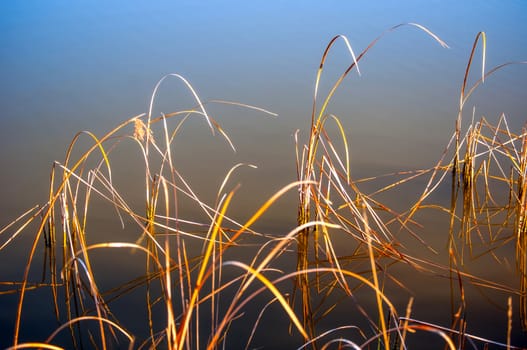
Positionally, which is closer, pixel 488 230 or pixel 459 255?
pixel 459 255

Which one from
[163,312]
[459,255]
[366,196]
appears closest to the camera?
[163,312]

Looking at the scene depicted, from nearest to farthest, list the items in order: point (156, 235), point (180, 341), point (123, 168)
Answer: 1. point (180, 341)
2. point (156, 235)
3. point (123, 168)

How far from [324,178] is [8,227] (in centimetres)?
88

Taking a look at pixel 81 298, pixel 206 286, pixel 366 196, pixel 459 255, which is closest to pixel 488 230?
pixel 459 255

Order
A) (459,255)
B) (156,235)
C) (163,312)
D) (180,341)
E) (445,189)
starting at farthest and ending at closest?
(445,189) → (156,235) → (459,255) → (163,312) → (180,341)

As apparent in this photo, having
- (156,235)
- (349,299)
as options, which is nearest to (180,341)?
(349,299)

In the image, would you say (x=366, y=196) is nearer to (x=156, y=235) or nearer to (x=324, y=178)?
(x=324, y=178)

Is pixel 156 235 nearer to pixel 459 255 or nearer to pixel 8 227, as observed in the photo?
pixel 8 227

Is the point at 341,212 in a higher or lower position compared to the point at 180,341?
lower

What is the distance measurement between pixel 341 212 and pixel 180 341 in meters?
1.13

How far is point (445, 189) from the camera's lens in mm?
2084

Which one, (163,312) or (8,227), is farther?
(8,227)

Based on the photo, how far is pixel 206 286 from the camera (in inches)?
54.3

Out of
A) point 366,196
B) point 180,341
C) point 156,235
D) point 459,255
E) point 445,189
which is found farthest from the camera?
point 445,189
